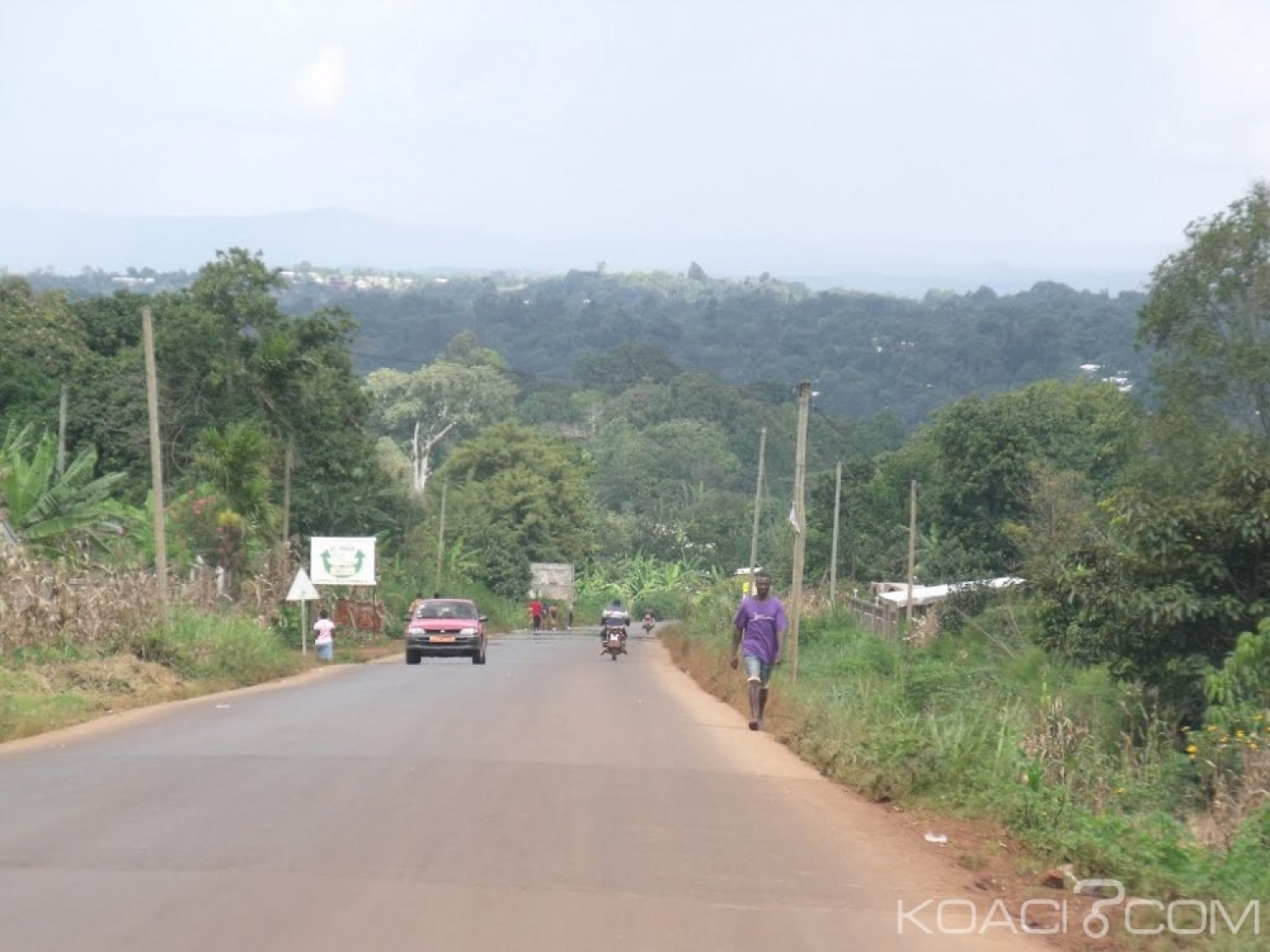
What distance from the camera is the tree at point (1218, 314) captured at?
42.0 metres

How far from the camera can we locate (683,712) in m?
23.7

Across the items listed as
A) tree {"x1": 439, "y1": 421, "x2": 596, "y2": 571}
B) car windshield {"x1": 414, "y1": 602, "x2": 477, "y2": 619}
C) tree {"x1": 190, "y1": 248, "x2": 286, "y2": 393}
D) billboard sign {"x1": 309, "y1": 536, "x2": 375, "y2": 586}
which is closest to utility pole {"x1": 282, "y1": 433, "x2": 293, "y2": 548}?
billboard sign {"x1": 309, "y1": 536, "x2": 375, "y2": 586}

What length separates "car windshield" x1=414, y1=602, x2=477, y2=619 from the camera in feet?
138

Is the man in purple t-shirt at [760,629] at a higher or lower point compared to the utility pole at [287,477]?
higher

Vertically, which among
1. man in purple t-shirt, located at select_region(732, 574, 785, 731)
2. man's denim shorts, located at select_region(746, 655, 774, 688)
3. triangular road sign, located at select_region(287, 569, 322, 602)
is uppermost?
man in purple t-shirt, located at select_region(732, 574, 785, 731)

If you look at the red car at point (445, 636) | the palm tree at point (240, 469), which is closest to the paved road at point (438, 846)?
the red car at point (445, 636)

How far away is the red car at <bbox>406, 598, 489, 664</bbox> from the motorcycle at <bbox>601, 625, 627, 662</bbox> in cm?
714

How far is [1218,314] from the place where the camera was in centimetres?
4281

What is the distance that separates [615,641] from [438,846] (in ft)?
126

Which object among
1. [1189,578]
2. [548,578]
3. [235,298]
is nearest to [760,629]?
[1189,578]

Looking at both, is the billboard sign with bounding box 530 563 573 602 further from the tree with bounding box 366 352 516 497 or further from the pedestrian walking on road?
the pedestrian walking on road

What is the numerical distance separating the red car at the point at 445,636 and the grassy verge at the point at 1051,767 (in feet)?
47.0

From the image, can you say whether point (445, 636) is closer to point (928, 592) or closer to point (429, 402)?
point (928, 592)

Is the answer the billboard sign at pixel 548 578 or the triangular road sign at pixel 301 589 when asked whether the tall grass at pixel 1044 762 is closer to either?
the triangular road sign at pixel 301 589
